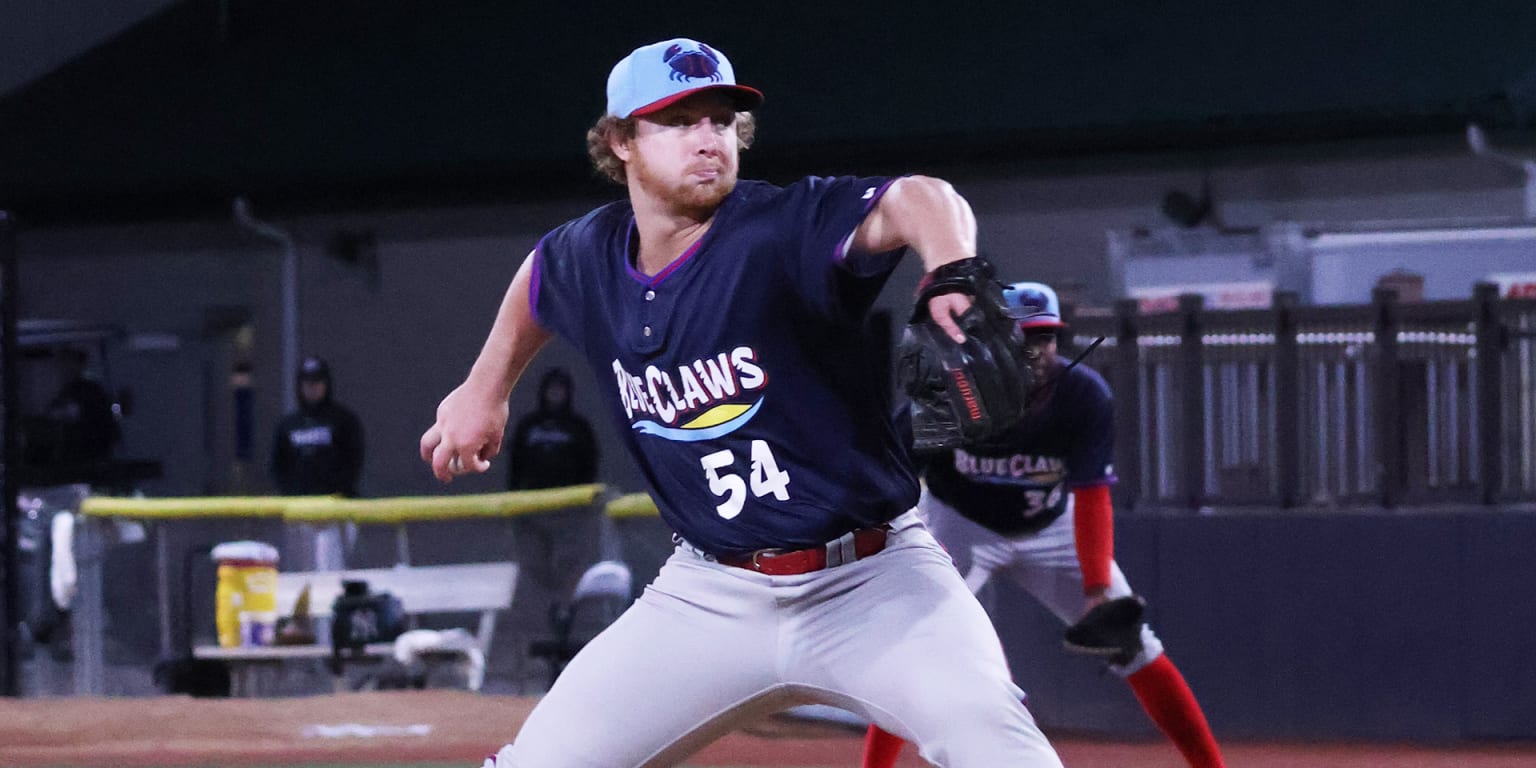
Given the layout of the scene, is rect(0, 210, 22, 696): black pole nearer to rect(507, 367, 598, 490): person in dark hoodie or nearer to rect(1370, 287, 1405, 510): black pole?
rect(507, 367, 598, 490): person in dark hoodie

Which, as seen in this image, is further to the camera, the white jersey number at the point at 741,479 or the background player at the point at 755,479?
the white jersey number at the point at 741,479

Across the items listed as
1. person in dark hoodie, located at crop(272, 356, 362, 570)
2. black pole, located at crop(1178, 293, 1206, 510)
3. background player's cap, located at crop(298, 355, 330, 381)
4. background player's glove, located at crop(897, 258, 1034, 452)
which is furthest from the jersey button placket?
background player's cap, located at crop(298, 355, 330, 381)

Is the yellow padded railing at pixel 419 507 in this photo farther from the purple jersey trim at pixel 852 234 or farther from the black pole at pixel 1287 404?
the purple jersey trim at pixel 852 234

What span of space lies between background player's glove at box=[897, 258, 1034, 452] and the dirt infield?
4.49 meters

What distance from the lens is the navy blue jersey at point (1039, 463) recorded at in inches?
246

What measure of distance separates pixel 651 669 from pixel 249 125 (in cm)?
1384

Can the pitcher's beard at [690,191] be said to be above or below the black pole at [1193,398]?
above

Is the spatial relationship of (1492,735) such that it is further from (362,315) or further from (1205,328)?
(362,315)

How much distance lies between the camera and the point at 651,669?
3.28 metres

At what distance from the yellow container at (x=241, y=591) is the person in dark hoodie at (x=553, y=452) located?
9.29 ft

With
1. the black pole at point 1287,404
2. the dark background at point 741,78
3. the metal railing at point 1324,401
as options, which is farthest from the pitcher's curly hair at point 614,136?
the dark background at point 741,78

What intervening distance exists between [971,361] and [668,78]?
0.91m

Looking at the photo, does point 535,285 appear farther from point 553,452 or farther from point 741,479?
point 553,452

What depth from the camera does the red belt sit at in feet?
10.9
